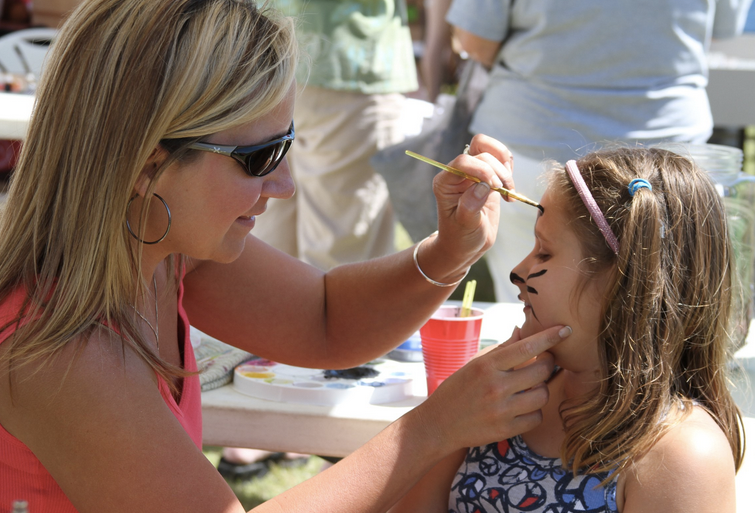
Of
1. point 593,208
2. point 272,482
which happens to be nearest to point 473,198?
point 593,208

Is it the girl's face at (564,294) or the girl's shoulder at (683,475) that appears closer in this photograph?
the girl's shoulder at (683,475)

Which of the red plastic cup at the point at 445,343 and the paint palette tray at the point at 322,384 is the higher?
the red plastic cup at the point at 445,343

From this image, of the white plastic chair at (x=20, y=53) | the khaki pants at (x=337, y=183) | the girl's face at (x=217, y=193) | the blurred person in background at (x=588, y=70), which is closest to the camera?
the girl's face at (x=217, y=193)

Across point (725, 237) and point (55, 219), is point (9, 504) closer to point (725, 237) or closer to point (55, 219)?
point (55, 219)

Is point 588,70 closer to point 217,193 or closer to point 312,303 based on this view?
point 312,303

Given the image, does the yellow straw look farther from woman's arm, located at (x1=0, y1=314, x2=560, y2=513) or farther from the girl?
woman's arm, located at (x1=0, y1=314, x2=560, y2=513)

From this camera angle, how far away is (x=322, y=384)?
1.50 m

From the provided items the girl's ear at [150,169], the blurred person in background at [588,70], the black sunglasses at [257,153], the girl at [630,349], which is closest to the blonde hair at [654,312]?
the girl at [630,349]

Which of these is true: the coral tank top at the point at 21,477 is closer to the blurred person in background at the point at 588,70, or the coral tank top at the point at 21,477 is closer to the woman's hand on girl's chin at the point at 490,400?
the woman's hand on girl's chin at the point at 490,400

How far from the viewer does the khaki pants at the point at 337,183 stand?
120 inches

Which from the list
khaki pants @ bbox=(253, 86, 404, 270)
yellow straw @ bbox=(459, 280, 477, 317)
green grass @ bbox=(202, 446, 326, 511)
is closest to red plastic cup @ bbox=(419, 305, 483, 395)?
yellow straw @ bbox=(459, 280, 477, 317)

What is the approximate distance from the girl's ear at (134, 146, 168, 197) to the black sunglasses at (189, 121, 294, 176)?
1.8 inches

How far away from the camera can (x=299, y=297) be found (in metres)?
1.56

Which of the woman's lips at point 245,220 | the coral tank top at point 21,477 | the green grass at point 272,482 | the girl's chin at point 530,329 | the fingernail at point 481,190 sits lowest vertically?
the green grass at point 272,482
